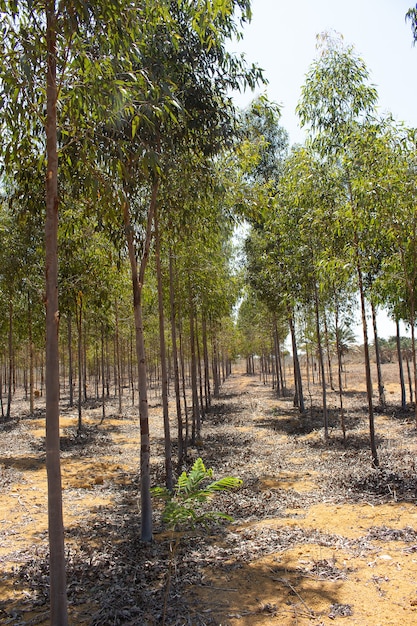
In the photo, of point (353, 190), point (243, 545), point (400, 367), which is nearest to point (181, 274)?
point (353, 190)

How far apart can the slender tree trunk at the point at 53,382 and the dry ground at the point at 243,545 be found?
0.73 meters

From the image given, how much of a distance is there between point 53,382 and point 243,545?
3.86m

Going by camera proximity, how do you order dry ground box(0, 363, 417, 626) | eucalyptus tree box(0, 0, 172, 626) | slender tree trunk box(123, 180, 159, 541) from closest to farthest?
eucalyptus tree box(0, 0, 172, 626) → dry ground box(0, 363, 417, 626) → slender tree trunk box(123, 180, 159, 541)

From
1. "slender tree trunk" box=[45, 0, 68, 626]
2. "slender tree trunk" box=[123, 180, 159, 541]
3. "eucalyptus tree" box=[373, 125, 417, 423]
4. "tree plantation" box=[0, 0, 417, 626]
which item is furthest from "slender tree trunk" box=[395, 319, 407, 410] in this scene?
"slender tree trunk" box=[45, 0, 68, 626]

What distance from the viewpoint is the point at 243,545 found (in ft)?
21.2

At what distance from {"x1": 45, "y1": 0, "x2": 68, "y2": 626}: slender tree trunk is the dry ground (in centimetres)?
73

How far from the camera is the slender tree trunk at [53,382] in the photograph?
4.07 metres

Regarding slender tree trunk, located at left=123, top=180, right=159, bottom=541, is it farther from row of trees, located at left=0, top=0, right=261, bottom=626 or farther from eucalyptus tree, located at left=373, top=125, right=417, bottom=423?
eucalyptus tree, located at left=373, top=125, right=417, bottom=423

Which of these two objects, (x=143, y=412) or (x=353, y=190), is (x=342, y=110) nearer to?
(x=353, y=190)

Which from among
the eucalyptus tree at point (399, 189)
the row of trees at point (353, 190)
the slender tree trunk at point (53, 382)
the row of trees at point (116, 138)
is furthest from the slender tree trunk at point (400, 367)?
the slender tree trunk at point (53, 382)

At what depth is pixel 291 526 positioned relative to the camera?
23.0ft

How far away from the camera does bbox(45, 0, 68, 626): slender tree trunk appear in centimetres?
407

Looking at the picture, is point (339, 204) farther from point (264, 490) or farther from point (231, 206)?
point (264, 490)

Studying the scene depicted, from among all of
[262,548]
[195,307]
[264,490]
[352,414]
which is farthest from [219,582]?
[352,414]
